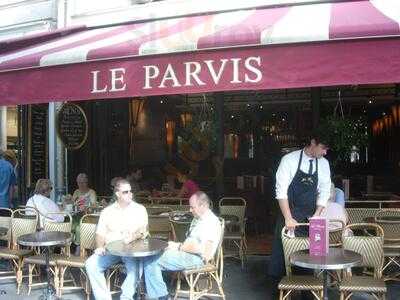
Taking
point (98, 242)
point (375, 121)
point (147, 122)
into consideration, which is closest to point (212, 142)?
point (147, 122)

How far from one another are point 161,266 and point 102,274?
2.14 ft

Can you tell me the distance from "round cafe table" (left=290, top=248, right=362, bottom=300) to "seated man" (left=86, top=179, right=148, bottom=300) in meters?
1.74

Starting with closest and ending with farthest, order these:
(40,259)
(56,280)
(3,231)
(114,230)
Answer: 1. (114,230)
2. (56,280)
3. (40,259)
4. (3,231)

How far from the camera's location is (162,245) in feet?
17.4

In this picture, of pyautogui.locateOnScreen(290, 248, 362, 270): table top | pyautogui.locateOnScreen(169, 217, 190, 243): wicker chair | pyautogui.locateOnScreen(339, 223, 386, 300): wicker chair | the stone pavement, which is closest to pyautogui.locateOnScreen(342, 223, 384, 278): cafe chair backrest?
pyautogui.locateOnScreen(339, 223, 386, 300): wicker chair

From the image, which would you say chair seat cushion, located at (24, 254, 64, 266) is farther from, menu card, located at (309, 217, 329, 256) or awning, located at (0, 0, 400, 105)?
menu card, located at (309, 217, 329, 256)

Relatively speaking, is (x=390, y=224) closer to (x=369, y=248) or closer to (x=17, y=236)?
(x=369, y=248)

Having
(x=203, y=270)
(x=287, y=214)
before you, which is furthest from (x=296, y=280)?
(x=203, y=270)

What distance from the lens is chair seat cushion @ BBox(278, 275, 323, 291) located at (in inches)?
192

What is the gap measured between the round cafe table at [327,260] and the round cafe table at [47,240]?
8.57 feet

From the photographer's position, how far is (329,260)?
4543 millimetres

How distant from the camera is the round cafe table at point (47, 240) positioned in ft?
18.9

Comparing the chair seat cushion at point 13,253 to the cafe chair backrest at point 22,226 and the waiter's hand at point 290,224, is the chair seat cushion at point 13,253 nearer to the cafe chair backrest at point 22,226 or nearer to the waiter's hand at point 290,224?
the cafe chair backrest at point 22,226

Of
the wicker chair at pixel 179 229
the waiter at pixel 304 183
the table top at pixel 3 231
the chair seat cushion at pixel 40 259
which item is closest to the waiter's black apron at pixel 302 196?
the waiter at pixel 304 183
